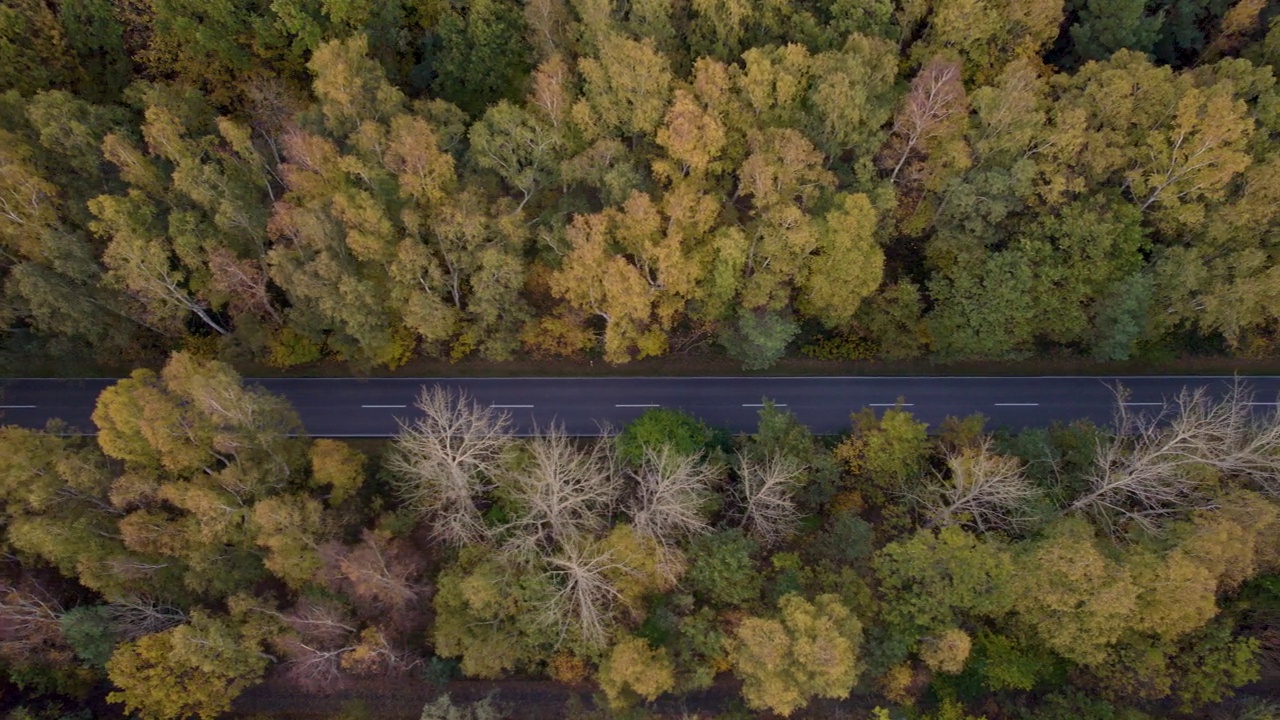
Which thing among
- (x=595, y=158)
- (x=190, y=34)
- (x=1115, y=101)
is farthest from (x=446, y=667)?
(x=1115, y=101)

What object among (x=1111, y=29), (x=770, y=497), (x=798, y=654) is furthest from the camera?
(x=1111, y=29)

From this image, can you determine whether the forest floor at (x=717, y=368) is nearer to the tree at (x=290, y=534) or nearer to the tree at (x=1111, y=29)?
the tree at (x=290, y=534)

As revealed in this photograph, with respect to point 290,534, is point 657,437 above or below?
above

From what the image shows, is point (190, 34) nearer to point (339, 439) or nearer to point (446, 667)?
point (339, 439)

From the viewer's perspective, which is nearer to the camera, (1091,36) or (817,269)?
(817,269)

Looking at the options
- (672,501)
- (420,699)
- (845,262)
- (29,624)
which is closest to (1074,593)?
(672,501)

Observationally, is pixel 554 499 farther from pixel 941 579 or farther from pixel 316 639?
pixel 941 579

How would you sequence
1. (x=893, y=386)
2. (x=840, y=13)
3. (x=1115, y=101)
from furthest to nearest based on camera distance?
(x=893, y=386) < (x=840, y=13) < (x=1115, y=101)
